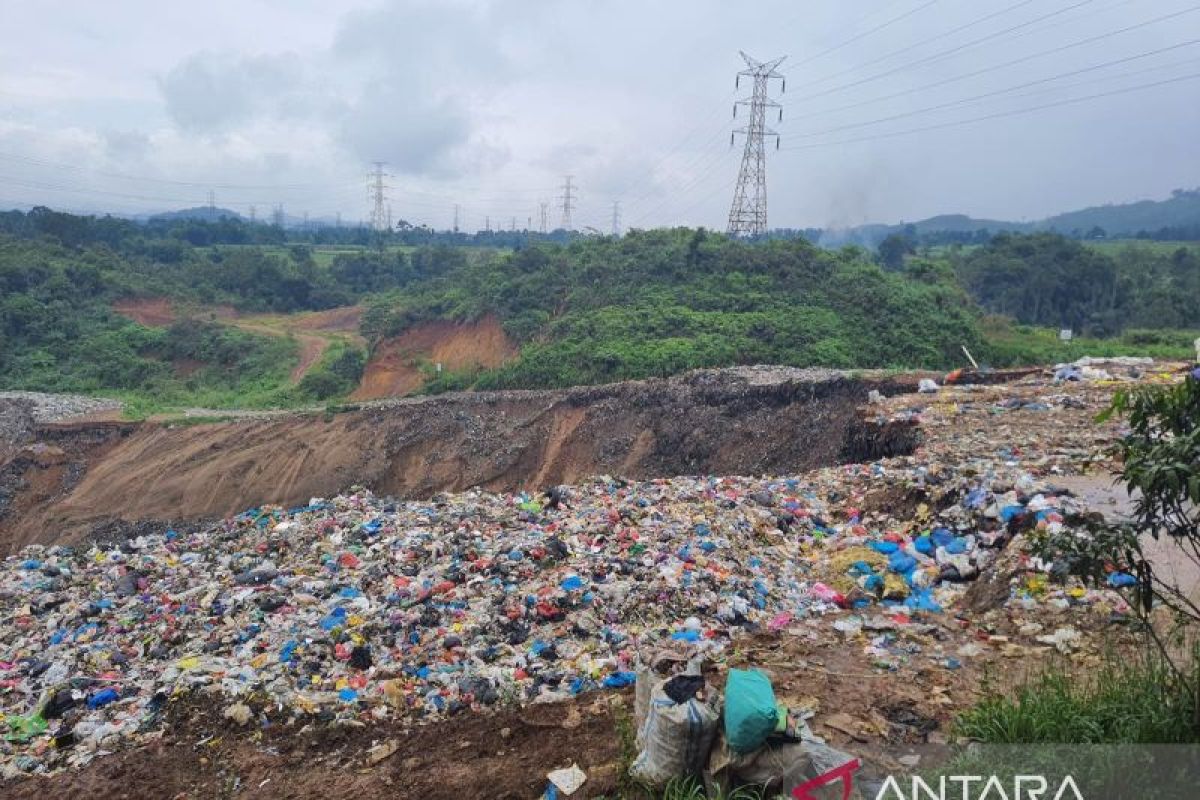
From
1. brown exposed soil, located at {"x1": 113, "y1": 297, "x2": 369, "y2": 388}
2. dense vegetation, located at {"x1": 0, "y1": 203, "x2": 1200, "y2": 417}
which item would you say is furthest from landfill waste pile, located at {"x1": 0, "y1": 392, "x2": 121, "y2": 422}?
brown exposed soil, located at {"x1": 113, "y1": 297, "x2": 369, "y2": 388}

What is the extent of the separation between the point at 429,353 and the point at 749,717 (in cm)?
2202

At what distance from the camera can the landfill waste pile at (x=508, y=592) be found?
193 inches

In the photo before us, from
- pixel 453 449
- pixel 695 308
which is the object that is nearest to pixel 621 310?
pixel 695 308

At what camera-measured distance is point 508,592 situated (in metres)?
6.01

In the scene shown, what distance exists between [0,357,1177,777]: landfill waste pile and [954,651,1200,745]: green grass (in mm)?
1221

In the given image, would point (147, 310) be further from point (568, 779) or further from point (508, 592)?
point (568, 779)

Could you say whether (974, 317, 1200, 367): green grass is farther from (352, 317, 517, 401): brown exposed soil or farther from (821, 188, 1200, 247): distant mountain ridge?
(821, 188, 1200, 247): distant mountain ridge

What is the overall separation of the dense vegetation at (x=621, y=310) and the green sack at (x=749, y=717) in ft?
48.8

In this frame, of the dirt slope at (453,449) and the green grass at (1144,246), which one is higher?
the green grass at (1144,246)

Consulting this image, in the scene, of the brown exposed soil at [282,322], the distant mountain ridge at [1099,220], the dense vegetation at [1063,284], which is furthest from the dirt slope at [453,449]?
the distant mountain ridge at [1099,220]

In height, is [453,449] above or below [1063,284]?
below

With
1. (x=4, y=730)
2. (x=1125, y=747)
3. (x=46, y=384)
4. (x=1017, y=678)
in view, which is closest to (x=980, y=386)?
(x=1017, y=678)

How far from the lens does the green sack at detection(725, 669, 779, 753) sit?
3.09 m

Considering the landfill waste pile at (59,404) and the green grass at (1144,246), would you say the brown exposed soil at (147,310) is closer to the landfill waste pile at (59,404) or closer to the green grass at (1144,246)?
the landfill waste pile at (59,404)
